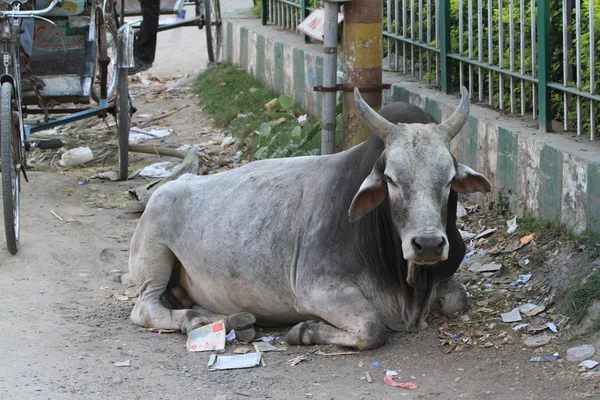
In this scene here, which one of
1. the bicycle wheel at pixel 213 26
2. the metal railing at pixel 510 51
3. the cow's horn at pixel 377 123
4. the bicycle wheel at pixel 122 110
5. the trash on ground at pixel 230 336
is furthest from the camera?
the bicycle wheel at pixel 213 26

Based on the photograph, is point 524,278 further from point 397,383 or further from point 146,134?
point 146,134

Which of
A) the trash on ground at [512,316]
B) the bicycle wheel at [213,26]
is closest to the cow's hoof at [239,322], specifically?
the trash on ground at [512,316]

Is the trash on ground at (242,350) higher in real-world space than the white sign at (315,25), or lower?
lower

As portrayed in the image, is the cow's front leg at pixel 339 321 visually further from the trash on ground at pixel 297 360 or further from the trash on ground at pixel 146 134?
the trash on ground at pixel 146 134

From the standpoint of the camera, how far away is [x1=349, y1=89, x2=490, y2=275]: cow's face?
171 inches

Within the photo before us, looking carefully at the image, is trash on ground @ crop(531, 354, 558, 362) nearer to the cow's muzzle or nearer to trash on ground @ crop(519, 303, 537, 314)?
trash on ground @ crop(519, 303, 537, 314)

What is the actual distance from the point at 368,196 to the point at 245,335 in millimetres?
1009

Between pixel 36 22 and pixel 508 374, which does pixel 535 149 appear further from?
pixel 36 22

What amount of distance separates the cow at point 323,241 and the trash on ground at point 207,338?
0.08 meters

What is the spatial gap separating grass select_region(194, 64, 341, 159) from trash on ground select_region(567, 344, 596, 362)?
348cm

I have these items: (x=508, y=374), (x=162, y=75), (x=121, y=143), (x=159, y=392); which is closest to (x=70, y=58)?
(x=121, y=143)

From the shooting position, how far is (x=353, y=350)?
15.6 feet

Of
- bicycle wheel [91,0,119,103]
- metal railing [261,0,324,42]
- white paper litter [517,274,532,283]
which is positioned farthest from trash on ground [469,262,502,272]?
metal railing [261,0,324,42]

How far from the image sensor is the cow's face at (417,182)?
4344 millimetres
